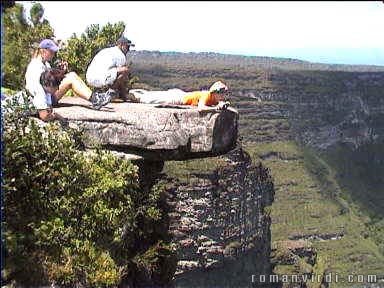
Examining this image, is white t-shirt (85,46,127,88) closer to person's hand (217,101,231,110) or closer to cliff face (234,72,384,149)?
person's hand (217,101,231,110)

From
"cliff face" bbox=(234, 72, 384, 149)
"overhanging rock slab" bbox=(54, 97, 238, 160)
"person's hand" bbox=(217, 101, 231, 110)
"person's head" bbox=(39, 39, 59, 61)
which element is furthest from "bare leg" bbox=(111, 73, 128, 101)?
"cliff face" bbox=(234, 72, 384, 149)

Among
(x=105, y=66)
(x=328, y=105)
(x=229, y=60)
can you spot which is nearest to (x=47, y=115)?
(x=105, y=66)

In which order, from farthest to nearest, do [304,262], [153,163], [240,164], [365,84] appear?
[365,84] < [304,262] < [240,164] < [153,163]

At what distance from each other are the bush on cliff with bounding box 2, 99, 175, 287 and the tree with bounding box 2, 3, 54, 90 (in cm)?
585

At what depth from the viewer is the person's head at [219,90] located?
1165cm

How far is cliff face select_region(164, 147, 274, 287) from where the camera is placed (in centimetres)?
3703

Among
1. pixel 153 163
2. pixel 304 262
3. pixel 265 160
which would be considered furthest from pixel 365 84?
pixel 153 163

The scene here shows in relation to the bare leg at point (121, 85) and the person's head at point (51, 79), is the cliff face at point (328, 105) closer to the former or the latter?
the bare leg at point (121, 85)

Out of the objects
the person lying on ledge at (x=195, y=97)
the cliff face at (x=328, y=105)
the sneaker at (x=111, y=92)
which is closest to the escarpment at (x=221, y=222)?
the person lying on ledge at (x=195, y=97)

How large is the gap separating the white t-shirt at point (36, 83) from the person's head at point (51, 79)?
11cm

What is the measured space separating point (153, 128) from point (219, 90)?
130 cm

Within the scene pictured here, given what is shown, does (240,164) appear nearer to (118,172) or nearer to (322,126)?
(118,172)

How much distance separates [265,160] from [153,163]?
88.9m

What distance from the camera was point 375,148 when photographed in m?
130
